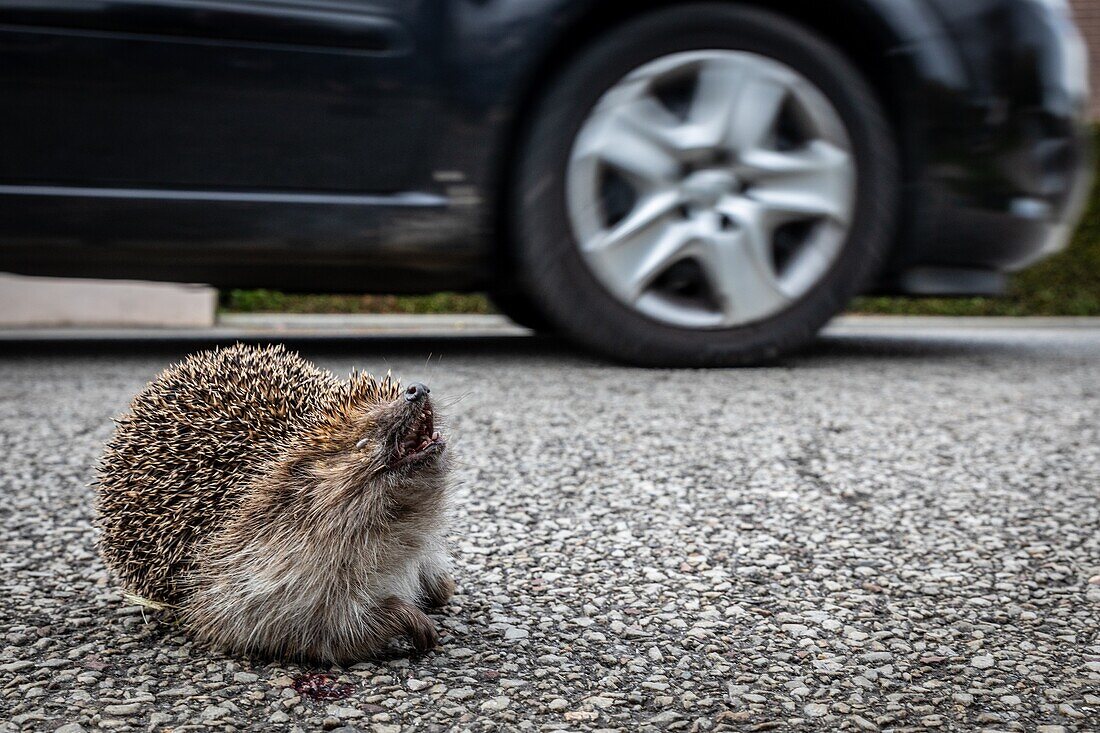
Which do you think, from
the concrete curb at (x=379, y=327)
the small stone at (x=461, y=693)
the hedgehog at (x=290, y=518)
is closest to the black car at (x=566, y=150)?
the concrete curb at (x=379, y=327)

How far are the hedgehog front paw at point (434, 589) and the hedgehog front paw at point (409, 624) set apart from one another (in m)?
0.15

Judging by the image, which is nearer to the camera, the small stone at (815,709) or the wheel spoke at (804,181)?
the small stone at (815,709)

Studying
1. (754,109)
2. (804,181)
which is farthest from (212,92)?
(804,181)

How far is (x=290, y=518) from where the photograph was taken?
1.92 metres

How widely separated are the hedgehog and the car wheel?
8.57 feet

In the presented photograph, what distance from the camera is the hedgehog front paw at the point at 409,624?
6.21 ft

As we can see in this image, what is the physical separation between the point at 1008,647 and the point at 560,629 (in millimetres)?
796

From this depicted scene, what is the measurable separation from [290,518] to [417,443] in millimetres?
269

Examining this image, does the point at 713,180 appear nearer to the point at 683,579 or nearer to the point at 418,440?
the point at 683,579

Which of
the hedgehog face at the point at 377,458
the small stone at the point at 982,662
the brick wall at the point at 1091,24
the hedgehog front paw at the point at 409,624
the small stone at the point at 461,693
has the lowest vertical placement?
the small stone at the point at 461,693

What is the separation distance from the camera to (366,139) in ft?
14.5

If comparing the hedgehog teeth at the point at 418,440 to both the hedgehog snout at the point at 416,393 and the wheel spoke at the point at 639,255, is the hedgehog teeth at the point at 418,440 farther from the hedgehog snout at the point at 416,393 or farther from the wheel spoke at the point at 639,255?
the wheel spoke at the point at 639,255

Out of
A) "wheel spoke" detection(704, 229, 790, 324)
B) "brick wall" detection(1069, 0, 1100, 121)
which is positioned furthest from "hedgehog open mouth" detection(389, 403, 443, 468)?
"brick wall" detection(1069, 0, 1100, 121)

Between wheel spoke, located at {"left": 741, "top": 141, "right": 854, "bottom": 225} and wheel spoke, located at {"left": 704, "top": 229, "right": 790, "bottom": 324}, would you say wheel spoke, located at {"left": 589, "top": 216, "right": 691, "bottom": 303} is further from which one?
wheel spoke, located at {"left": 741, "top": 141, "right": 854, "bottom": 225}
